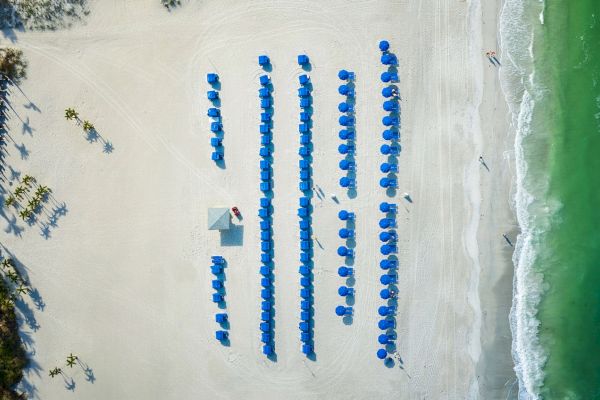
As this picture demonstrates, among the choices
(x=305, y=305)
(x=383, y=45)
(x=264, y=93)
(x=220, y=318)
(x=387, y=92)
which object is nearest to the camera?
(x=383, y=45)

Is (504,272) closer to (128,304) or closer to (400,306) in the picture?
(400,306)

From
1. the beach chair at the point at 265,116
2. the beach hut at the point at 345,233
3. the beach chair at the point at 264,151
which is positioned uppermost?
the beach chair at the point at 265,116

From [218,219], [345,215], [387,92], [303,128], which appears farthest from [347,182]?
[218,219]

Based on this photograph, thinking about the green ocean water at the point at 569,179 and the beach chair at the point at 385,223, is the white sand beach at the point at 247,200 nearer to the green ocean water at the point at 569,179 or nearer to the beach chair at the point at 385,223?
the beach chair at the point at 385,223

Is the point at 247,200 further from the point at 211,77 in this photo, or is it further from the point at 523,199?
the point at 523,199

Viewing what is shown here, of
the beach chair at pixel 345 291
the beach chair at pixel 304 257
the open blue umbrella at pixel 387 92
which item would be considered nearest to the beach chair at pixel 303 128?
the open blue umbrella at pixel 387 92

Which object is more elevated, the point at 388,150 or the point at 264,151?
the point at 388,150
